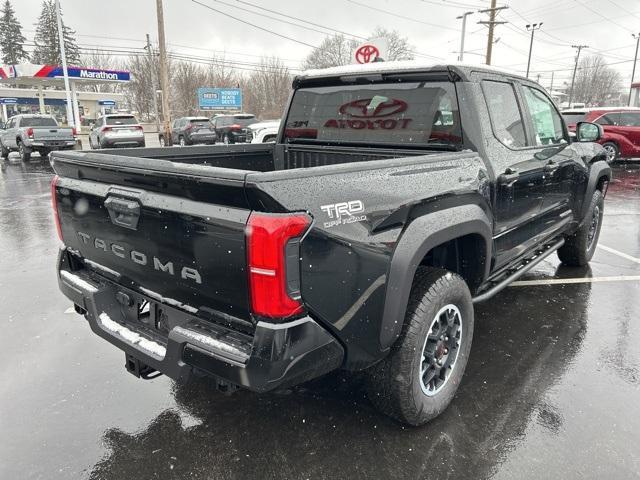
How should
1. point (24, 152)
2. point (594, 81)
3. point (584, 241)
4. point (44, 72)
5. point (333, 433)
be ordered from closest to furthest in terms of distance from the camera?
point (333, 433) < point (584, 241) < point (24, 152) < point (44, 72) < point (594, 81)

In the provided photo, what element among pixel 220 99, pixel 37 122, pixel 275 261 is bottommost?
pixel 275 261

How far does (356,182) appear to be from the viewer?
2188 mm

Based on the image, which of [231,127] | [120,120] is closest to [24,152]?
[120,120]

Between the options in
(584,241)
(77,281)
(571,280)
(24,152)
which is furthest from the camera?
(24,152)

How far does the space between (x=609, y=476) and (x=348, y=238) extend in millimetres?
1733

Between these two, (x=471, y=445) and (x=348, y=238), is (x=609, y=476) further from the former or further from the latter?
(x=348, y=238)

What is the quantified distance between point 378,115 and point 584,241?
3.25 m

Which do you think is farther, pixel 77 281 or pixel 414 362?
pixel 77 281

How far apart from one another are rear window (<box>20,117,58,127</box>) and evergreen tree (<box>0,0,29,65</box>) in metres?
64.0

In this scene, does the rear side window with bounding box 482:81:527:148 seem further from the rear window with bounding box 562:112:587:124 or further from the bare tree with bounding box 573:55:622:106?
the bare tree with bounding box 573:55:622:106

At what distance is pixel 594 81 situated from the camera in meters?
90.8

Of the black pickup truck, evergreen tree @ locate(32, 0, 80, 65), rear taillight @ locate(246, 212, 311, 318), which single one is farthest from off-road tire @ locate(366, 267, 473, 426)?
evergreen tree @ locate(32, 0, 80, 65)

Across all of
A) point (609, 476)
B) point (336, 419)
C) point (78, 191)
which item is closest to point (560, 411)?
point (609, 476)

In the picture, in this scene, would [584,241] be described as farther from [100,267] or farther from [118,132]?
[118,132]
